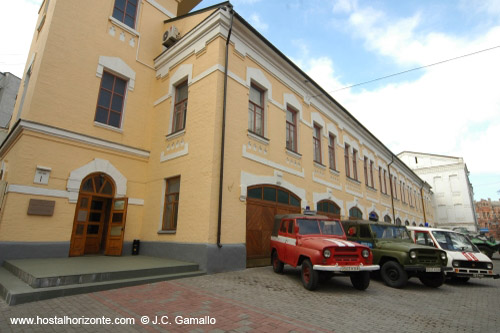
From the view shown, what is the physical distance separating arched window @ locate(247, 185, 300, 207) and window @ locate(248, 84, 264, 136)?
2.38 m

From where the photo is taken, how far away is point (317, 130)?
16250 mm

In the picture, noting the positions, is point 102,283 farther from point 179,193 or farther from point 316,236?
point 316,236

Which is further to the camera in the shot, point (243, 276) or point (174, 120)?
point (174, 120)

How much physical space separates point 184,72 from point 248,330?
10.3 m

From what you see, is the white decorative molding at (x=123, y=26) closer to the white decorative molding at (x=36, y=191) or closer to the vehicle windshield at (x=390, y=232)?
the white decorative molding at (x=36, y=191)

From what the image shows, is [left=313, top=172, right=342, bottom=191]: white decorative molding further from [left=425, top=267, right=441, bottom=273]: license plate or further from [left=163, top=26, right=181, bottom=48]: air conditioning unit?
[left=163, top=26, right=181, bottom=48]: air conditioning unit

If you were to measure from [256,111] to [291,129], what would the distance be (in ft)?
8.86

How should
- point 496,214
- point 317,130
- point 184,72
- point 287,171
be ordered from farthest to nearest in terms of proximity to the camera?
point 496,214, point 317,130, point 287,171, point 184,72

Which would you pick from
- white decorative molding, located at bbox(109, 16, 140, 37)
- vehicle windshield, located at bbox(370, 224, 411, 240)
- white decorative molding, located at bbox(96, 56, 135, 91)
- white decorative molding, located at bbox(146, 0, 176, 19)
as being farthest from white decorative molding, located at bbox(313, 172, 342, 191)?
white decorative molding, located at bbox(146, 0, 176, 19)

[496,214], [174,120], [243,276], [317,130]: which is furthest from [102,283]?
[496,214]

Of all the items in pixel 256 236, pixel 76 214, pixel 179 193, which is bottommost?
pixel 256 236

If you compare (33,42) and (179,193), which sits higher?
(33,42)

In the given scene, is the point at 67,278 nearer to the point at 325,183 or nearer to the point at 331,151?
the point at 325,183

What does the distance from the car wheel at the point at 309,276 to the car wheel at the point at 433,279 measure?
3.96 metres
